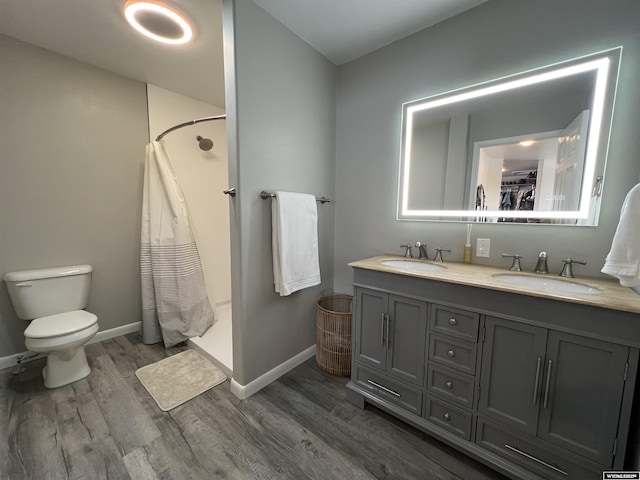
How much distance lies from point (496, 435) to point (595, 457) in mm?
315

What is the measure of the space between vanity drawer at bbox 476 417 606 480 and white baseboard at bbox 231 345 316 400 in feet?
3.98

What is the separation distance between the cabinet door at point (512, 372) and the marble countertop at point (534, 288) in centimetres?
15

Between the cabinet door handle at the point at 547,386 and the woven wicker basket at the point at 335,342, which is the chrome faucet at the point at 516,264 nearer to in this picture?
the cabinet door handle at the point at 547,386

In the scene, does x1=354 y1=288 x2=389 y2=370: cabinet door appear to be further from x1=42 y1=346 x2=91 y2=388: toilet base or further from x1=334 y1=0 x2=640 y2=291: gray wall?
x1=42 y1=346 x2=91 y2=388: toilet base

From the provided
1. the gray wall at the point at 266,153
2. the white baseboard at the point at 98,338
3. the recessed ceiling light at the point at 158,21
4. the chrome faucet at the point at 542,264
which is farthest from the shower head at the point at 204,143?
the chrome faucet at the point at 542,264

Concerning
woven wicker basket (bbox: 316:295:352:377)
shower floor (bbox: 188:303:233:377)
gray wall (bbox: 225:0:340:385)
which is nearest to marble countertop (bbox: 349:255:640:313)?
woven wicker basket (bbox: 316:295:352:377)

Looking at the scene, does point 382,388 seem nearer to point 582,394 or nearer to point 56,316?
point 582,394

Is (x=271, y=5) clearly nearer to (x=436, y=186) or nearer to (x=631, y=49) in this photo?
(x=436, y=186)

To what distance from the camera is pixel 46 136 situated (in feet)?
6.17

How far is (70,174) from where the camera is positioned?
6.56ft

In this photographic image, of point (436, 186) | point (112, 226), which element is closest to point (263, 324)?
point (436, 186)

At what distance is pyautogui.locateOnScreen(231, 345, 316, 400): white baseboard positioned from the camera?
5.27ft

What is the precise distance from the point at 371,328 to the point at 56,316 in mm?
2253

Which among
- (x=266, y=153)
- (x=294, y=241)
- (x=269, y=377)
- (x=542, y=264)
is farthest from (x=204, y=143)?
(x=542, y=264)
